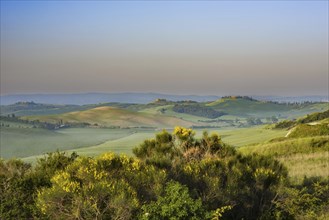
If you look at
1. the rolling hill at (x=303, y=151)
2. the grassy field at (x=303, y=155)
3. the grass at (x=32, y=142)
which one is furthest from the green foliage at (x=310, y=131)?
the grass at (x=32, y=142)

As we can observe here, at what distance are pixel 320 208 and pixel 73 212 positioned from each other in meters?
10.8

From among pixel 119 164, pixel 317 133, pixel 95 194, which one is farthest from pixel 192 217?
pixel 317 133

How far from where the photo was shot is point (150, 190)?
13344mm

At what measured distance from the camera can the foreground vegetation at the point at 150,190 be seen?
11.9 metres

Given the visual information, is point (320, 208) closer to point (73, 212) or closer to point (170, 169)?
point (170, 169)

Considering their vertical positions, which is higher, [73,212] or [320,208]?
[73,212]

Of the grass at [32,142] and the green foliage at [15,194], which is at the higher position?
the green foliage at [15,194]

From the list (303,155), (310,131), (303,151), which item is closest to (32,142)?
(310,131)

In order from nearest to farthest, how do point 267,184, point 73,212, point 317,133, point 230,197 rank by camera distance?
point 73,212, point 230,197, point 267,184, point 317,133

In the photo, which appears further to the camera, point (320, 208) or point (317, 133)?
point (317, 133)

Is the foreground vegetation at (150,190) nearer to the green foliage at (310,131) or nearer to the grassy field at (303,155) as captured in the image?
the grassy field at (303,155)

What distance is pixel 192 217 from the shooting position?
12211 millimetres

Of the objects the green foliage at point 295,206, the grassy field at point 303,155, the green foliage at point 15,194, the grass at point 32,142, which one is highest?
the green foliage at point 15,194

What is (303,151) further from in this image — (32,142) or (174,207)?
(32,142)
